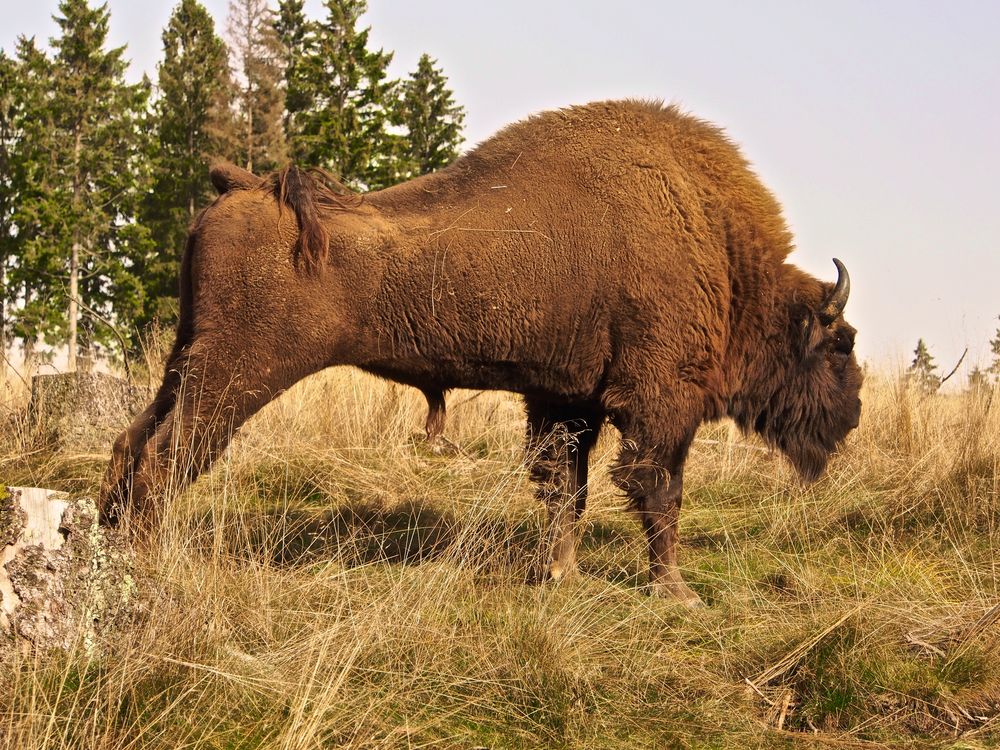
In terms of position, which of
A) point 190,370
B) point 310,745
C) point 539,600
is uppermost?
point 190,370

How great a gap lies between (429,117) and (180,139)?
10.2 m

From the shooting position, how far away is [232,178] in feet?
16.7

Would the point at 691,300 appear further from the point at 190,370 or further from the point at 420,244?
the point at 190,370

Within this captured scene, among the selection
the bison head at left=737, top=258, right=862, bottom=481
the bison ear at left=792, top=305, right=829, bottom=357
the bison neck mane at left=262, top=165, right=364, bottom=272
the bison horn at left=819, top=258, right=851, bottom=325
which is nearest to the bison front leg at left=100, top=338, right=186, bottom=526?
the bison neck mane at left=262, top=165, right=364, bottom=272

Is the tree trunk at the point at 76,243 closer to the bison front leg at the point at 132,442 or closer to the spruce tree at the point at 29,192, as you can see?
the spruce tree at the point at 29,192

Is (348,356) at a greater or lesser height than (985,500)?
greater

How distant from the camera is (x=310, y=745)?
9.28 ft

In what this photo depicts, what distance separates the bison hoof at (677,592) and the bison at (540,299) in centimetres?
1

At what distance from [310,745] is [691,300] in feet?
10.9

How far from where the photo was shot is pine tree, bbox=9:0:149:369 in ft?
117

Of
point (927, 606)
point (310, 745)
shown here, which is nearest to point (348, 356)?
point (310, 745)

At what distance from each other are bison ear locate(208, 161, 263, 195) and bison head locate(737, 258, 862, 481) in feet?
10.5

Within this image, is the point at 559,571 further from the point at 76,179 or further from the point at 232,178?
the point at 76,179

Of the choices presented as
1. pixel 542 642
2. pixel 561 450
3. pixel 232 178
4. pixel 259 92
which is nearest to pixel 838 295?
pixel 561 450
